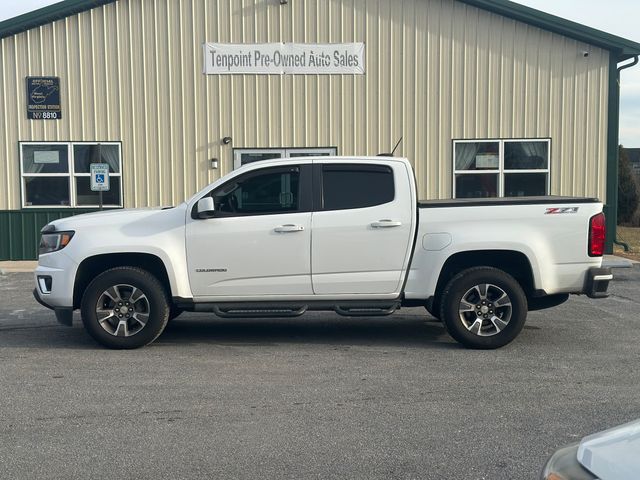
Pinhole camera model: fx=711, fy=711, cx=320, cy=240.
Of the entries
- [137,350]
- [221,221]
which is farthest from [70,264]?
[221,221]

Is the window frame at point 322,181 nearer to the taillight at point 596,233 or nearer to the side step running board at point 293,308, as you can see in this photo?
the side step running board at point 293,308

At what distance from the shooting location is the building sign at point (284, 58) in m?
15.6

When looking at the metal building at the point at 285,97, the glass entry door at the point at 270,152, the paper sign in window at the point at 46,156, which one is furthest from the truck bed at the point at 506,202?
the paper sign in window at the point at 46,156

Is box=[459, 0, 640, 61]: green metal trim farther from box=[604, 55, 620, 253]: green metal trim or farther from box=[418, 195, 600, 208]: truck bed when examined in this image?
box=[418, 195, 600, 208]: truck bed

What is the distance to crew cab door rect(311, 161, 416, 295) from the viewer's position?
23.5 ft

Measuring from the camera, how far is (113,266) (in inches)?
291

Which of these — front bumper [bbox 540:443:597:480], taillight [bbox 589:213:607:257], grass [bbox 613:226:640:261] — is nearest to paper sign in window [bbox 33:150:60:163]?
taillight [bbox 589:213:607:257]

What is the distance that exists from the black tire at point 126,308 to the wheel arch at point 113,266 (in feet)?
0.47

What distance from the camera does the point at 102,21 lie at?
1548cm

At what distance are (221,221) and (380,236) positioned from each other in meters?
1.61

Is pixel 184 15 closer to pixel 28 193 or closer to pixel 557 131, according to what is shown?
pixel 28 193

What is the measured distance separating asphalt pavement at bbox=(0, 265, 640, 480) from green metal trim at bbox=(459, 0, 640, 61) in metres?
8.71

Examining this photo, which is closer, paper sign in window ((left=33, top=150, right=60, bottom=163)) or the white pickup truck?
the white pickup truck

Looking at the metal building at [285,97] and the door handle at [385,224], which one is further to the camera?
the metal building at [285,97]
